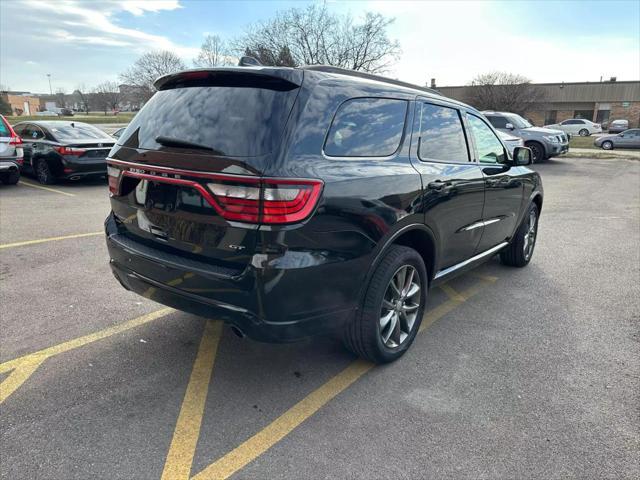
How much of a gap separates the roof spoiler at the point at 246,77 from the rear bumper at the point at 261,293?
1010 mm

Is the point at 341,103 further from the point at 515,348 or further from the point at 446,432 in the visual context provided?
the point at 515,348

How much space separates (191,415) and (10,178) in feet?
33.9

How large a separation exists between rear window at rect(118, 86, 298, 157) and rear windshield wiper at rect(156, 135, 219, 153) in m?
0.02

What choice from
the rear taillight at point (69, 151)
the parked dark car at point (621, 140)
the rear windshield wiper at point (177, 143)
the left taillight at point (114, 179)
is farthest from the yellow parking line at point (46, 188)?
the parked dark car at point (621, 140)

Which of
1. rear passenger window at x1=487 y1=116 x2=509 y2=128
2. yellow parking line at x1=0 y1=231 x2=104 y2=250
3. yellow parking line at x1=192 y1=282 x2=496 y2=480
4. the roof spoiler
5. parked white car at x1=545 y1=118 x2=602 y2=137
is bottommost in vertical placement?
yellow parking line at x1=192 y1=282 x2=496 y2=480

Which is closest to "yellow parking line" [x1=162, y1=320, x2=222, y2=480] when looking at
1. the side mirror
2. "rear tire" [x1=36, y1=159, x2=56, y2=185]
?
the side mirror

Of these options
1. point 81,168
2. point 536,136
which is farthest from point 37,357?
point 536,136

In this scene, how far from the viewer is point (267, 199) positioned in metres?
2.30

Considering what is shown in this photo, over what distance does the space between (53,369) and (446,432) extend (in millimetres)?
2512

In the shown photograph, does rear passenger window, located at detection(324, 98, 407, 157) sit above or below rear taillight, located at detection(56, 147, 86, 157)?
above

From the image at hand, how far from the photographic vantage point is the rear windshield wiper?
253cm

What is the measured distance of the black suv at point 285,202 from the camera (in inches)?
93.3

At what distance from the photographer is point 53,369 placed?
3.05 metres

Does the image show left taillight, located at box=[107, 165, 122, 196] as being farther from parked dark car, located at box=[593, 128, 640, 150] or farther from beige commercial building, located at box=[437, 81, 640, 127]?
beige commercial building, located at box=[437, 81, 640, 127]
